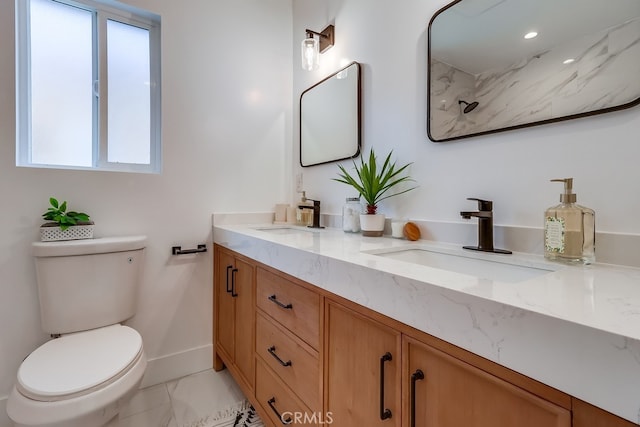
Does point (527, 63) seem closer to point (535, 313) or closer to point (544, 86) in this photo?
point (544, 86)

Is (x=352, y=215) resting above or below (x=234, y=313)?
above

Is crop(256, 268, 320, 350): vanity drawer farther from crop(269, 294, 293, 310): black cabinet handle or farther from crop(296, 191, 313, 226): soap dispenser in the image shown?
crop(296, 191, 313, 226): soap dispenser

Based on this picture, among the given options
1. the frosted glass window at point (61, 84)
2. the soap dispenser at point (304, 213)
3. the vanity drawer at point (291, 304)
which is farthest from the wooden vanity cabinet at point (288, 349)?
the frosted glass window at point (61, 84)

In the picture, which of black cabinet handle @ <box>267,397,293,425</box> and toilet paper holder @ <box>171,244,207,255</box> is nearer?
black cabinet handle @ <box>267,397,293,425</box>

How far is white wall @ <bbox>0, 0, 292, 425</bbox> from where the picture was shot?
1.37 meters

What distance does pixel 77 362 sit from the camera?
1.05m

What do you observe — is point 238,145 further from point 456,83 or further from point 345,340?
point 345,340

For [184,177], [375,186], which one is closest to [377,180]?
[375,186]

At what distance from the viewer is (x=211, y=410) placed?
4.79 feet

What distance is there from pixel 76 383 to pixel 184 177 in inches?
43.2

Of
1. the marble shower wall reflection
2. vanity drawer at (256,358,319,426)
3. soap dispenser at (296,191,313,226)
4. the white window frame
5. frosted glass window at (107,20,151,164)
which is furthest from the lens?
soap dispenser at (296,191,313,226)

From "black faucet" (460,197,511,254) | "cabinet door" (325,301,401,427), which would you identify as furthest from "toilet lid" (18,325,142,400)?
"black faucet" (460,197,511,254)

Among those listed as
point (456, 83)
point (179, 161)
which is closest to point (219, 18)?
point (179, 161)

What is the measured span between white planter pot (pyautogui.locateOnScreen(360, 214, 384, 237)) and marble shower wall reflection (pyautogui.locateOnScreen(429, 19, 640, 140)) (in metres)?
0.40
